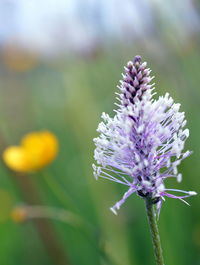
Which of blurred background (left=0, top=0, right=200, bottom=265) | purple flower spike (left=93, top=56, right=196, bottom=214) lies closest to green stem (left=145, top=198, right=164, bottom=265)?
purple flower spike (left=93, top=56, right=196, bottom=214)

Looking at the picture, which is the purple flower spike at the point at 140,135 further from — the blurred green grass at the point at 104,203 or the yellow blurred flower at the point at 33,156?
the yellow blurred flower at the point at 33,156

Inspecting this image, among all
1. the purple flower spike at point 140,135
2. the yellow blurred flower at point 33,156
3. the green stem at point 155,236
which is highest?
the yellow blurred flower at point 33,156

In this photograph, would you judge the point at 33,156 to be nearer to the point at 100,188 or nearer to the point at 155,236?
the point at 100,188

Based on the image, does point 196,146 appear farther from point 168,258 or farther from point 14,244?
point 14,244

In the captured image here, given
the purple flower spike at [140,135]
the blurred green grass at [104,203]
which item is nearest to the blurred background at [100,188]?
the blurred green grass at [104,203]

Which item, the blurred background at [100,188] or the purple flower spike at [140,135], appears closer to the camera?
the purple flower spike at [140,135]

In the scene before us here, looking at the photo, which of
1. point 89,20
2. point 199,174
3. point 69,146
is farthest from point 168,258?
point 69,146

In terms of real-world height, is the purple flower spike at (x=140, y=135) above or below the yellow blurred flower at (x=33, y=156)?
below

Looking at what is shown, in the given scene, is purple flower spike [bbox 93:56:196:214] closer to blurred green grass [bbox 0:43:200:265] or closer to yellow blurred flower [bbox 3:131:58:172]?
blurred green grass [bbox 0:43:200:265]
